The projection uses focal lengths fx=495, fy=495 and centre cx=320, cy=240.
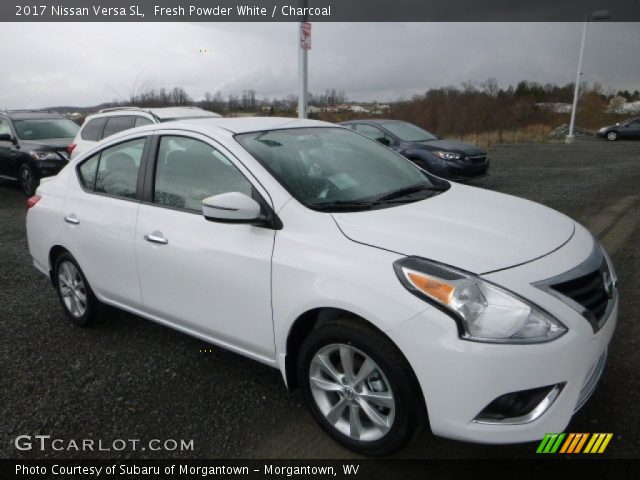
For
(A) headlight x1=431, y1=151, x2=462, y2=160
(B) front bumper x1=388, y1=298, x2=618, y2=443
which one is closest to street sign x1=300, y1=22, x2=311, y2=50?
(A) headlight x1=431, y1=151, x2=462, y2=160

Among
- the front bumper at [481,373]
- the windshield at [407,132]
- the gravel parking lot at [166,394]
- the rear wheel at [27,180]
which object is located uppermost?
the windshield at [407,132]

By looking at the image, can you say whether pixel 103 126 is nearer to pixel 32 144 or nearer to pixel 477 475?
pixel 32 144

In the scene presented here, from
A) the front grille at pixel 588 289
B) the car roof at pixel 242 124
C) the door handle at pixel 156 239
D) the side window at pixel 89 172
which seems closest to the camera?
the front grille at pixel 588 289

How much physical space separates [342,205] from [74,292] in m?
2.56

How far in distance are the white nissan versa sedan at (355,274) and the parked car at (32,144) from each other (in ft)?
23.2

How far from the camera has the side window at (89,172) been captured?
3.77 m

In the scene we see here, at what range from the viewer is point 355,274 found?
2223 mm

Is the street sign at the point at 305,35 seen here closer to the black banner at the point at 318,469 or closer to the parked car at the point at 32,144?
the parked car at the point at 32,144

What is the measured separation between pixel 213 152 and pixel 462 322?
1.79 m

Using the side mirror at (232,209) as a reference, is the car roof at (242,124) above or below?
above

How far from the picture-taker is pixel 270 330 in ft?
8.51

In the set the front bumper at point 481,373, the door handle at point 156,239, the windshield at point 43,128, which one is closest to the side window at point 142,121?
the windshield at point 43,128

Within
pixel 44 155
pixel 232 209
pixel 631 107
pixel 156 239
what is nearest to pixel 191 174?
pixel 156 239

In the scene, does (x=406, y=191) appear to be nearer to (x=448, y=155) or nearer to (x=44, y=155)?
(x=448, y=155)
